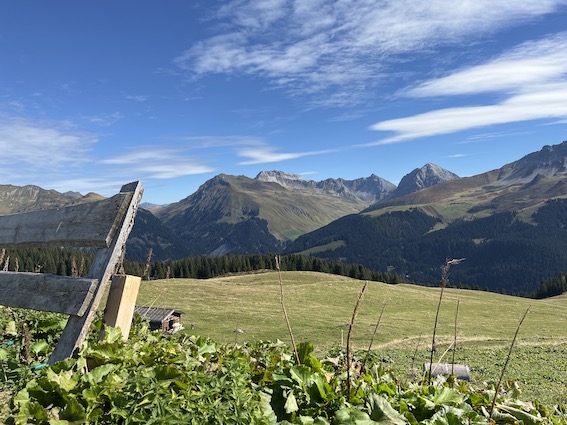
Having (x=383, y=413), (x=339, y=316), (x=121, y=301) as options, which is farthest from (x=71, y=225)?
(x=339, y=316)

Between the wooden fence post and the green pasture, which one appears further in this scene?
the green pasture

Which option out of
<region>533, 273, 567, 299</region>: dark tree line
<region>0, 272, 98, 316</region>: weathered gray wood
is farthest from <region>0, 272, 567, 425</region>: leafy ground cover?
<region>533, 273, 567, 299</region>: dark tree line

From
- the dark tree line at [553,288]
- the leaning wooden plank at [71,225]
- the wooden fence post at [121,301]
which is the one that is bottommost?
the dark tree line at [553,288]

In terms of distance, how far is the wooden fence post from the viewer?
13.7ft

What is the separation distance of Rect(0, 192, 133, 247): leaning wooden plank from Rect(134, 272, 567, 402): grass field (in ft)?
27.0

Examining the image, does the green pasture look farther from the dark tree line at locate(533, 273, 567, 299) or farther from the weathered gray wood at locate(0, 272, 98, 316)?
the dark tree line at locate(533, 273, 567, 299)

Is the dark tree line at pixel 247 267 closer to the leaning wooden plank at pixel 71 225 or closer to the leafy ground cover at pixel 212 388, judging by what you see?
the leaning wooden plank at pixel 71 225

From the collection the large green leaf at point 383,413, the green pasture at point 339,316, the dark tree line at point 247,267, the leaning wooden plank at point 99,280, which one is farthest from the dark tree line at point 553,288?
the leaning wooden plank at point 99,280

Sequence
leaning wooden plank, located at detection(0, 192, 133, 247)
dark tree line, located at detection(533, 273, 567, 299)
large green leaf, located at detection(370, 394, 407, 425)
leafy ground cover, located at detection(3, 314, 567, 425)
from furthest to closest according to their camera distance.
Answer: dark tree line, located at detection(533, 273, 567, 299) < leaning wooden plank, located at detection(0, 192, 133, 247) < large green leaf, located at detection(370, 394, 407, 425) < leafy ground cover, located at detection(3, 314, 567, 425)

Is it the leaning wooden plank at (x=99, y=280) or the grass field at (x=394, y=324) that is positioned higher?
the leaning wooden plank at (x=99, y=280)

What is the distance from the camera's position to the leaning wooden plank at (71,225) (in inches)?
170

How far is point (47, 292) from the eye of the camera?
4.30 m

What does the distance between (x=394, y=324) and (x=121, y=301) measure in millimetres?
47767

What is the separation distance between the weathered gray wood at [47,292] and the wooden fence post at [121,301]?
0.27 metres
